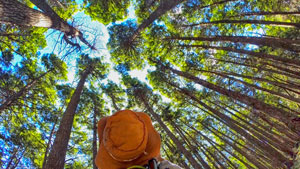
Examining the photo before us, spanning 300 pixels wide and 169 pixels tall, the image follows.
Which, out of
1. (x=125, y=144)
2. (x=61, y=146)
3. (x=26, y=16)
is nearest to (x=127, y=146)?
(x=125, y=144)

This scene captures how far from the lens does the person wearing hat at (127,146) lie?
1519 millimetres

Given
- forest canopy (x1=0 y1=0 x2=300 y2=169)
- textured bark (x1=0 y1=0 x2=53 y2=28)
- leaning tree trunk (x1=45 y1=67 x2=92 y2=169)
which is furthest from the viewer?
forest canopy (x1=0 y1=0 x2=300 y2=169)

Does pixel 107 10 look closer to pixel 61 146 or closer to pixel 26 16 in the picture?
pixel 26 16

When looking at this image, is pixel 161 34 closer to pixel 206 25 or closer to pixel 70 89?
pixel 206 25

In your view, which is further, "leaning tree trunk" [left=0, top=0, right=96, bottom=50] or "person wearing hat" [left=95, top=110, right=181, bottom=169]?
"leaning tree trunk" [left=0, top=0, right=96, bottom=50]

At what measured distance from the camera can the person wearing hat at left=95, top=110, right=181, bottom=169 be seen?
4.98ft

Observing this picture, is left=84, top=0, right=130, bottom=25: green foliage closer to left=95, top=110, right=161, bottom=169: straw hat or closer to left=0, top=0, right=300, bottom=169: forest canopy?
left=0, top=0, right=300, bottom=169: forest canopy

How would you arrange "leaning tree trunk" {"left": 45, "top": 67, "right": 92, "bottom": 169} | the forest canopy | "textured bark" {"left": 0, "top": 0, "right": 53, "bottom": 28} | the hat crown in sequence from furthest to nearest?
the forest canopy < "leaning tree trunk" {"left": 45, "top": 67, "right": 92, "bottom": 169} < "textured bark" {"left": 0, "top": 0, "right": 53, "bottom": 28} < the hat crown

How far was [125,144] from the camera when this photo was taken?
4.99 feet

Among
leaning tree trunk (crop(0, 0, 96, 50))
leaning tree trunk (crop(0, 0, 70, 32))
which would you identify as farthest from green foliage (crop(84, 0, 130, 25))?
leaning tree trunk (crop(0, 0, 70, 32))

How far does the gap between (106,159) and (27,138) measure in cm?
1133

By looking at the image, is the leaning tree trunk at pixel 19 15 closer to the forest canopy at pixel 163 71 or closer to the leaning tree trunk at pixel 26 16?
the leaning tree trunk at pixel 26 16

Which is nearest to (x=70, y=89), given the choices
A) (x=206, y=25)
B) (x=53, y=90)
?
(x=53, y=90)

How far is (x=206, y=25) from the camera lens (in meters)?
11.7
